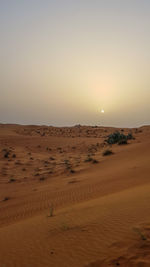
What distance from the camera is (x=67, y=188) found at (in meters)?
8.20

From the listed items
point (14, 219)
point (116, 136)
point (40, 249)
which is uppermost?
point (116, 136)

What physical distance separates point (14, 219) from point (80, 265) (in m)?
3.55

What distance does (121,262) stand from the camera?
2.77 m

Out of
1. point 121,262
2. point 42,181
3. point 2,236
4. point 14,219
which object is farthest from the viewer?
point 42,181

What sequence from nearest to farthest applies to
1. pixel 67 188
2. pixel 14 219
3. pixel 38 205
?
pixel 14 219 < pixel 38 205 < pixel 67 188

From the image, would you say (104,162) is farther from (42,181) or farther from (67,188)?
(67,188)

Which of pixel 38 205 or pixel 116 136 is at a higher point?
pixel 116 136

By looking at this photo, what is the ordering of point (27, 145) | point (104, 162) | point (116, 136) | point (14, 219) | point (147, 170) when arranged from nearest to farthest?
point (14, 219) → point (147, 170) → point (104, 162) → point (116, 136) → point (27, 145)

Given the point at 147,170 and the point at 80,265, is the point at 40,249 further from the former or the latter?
the point at 147,170

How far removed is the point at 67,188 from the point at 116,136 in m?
14.2

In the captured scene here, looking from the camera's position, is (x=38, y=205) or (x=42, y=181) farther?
(x=42, y=181)

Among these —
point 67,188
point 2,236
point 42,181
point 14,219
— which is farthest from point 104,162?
point 2,236

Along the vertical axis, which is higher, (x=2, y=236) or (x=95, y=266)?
(x=95, y=266)

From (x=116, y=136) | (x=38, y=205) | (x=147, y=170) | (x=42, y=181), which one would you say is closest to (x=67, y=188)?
(x=38, y=205)
